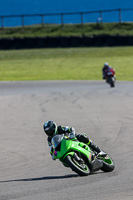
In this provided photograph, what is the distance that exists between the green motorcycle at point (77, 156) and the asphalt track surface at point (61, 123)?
14cm

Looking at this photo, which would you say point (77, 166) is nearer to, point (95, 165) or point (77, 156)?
point (77, 156)

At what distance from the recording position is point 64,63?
128ft

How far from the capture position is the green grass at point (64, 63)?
32.8 m

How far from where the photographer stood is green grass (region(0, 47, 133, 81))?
108 ft

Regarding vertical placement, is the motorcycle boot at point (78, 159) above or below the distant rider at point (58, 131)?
below

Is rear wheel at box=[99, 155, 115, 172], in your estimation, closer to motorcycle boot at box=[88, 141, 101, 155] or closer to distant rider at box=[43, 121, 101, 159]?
motorcycle boot at box=[88, 141, 101, 155]

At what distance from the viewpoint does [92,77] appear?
3139 centimetres

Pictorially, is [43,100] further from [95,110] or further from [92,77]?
[92,77]

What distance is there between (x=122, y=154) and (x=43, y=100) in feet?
37.1

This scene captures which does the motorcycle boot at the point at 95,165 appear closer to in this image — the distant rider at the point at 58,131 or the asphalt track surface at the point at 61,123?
the asphalt track surface at the point at 61,123

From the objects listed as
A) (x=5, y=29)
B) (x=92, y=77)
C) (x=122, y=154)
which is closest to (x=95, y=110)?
(x=122, y=154)

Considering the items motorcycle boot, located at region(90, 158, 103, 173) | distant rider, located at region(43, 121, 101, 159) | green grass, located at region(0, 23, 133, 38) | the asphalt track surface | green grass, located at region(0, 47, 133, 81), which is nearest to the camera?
the asphalt track surface

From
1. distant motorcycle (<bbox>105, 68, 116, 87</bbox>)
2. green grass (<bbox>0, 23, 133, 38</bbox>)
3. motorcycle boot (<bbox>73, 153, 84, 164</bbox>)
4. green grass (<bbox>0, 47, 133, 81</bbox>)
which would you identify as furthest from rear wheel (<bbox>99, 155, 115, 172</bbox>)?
green grass (<bbox>0, 23, 133, 38</bbox>)

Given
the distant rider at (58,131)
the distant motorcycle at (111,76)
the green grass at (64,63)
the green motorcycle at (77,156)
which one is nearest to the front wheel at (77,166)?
the green motorcycle at (77,156)
